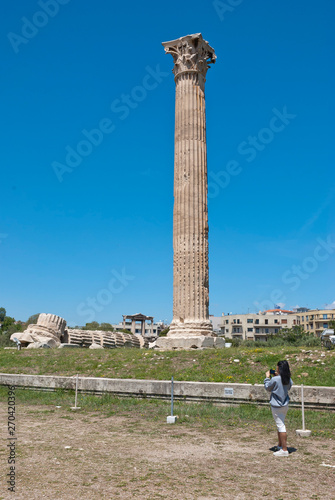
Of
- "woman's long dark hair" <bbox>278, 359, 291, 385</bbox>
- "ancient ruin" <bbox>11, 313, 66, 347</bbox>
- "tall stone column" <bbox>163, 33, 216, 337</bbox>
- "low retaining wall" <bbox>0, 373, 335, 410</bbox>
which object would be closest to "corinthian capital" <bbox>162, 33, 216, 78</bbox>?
"tall stone column" <bbox>163, 33, 216, 337</bbox>

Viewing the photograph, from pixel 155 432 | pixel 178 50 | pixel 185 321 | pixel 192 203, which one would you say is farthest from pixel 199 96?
pixel 155 432

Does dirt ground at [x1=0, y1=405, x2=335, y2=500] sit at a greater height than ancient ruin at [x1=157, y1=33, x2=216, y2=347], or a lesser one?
lesser

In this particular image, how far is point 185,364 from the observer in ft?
47.9

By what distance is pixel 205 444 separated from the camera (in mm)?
7207

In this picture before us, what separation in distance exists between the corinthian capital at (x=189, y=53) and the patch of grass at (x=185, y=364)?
14636mm

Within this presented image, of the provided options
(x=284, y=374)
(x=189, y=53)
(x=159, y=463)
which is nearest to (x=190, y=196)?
(x=189, y=53)

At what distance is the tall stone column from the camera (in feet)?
68.3

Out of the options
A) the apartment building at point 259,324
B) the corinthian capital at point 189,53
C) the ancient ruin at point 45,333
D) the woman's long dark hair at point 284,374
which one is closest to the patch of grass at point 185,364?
the ancient ruin at point 45,333

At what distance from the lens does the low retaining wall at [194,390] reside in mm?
9500

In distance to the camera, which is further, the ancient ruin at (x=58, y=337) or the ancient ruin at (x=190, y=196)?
the ancient ruin at (x=58, y=337)

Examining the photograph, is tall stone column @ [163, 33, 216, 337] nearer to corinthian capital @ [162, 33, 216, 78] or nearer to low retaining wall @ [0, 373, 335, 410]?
corinthian capital @ [162, 33, 216, 78]

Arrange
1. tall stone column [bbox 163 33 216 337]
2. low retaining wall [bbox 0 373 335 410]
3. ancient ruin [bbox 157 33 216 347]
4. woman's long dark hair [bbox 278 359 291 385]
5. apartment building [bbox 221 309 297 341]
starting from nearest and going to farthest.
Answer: woman's long dark hair [bbox 278 359 291 385], low retaining wall [bbox 0 373 335 410], ancient ruin [bbox 157 33 216 347], tall stone column [bbox 163 33 216 337], apartment building [bbox 221 309 297 341]

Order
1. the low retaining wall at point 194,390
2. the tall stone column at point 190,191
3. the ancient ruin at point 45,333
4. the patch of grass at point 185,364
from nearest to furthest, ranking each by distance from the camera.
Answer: the low retaining wall at point 194,390
the patch of grass at point 185,364
the tall stone column at point 190,191
the ancient ruin at point 45,333

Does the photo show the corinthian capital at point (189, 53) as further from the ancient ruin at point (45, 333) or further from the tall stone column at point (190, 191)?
the ancient ruin at point (45, 333)
